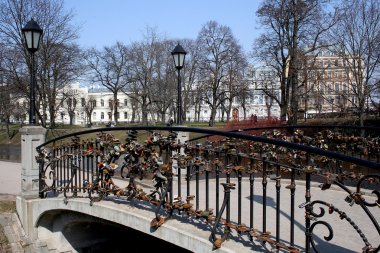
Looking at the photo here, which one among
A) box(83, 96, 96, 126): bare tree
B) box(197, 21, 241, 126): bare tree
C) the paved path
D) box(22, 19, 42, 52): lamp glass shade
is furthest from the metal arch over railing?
box(83, 96, 96, 126): bare tree

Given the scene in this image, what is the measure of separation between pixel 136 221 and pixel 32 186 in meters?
3.90

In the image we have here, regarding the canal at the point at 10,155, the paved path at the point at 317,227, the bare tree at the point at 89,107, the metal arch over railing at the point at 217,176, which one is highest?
the bare tree at the point at 89,107

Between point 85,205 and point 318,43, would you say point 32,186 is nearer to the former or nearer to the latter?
point 85,205

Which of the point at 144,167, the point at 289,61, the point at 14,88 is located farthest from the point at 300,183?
the point at 14,88

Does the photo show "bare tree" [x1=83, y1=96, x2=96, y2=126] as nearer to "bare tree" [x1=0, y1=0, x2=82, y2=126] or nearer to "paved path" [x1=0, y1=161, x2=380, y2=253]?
"bare tree" [x1=0, y1=0, x2=82, y2=126]

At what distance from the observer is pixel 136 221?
15.0ft

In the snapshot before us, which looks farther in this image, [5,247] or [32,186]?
[32,186]

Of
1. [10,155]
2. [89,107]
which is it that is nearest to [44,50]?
[10,155]

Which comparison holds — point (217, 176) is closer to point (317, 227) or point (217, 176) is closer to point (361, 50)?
point (317, 227)

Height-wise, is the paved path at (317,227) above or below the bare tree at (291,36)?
below

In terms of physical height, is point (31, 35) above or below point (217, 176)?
above

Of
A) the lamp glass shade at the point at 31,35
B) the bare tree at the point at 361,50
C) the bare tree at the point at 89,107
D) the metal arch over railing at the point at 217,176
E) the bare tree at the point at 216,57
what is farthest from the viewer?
the bare tree at the point at 89,107

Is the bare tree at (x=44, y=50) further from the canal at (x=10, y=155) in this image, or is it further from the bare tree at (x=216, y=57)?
the bare tree at (x=216, y=57)

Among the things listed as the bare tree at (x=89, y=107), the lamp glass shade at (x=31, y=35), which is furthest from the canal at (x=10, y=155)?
the bare tree at (x=89, y=107)
